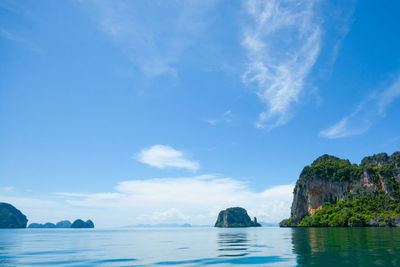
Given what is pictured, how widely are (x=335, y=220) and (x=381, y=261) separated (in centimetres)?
13843

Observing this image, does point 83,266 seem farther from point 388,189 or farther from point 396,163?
point 396,163

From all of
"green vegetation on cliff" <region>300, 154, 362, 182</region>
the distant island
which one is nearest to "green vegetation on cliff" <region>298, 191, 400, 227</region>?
the distant island

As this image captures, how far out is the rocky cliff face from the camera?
5704 inches

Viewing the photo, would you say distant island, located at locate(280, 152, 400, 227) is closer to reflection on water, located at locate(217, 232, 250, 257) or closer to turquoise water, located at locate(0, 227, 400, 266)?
reflection on water, located at locate(217, 232, 250, 257)

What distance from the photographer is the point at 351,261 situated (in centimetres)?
1582

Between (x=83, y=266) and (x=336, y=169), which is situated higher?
(x=336, y=169)

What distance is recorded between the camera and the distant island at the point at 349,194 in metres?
128

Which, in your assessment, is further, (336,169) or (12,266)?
(336,169)

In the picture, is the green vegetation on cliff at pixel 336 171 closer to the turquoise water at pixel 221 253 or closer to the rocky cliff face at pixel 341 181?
the rocky cliff face at pixel 341 181

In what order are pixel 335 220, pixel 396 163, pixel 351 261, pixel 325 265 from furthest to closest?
pixel 396 163
pixel 335 220
pixel 351 261
pixel 325 265

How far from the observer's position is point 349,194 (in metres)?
161

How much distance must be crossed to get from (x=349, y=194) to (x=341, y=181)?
11820 millimetres

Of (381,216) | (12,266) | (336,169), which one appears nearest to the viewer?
(12,266)

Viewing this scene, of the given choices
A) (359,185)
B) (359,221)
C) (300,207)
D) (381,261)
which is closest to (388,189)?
(359,185)
